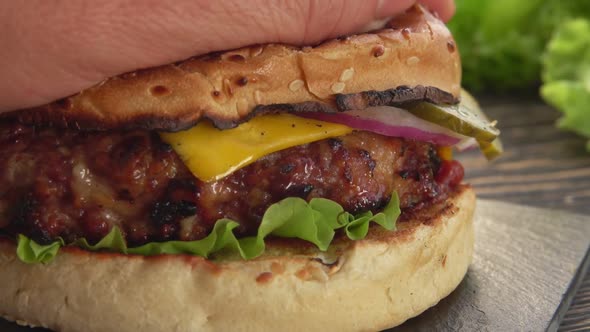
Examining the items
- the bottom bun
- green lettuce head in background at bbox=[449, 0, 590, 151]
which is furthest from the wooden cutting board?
green lettuce head in background at bbox=[449, 0, 590, 151]

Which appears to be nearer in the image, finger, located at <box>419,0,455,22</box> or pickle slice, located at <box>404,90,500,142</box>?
pickle slice, located at <box>404,90,500,142</box>

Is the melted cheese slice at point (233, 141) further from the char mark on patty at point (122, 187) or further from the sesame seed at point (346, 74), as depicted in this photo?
the sesame seed at point (346, 74)

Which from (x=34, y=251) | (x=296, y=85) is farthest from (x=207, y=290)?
(x=296, y=85)

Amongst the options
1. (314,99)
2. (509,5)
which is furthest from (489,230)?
(509,5)

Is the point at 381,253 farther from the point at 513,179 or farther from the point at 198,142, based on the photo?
the point at 513,179

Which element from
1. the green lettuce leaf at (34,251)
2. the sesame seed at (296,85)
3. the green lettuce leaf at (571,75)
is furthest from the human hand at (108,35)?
the green lettuce leaf at (571,75)

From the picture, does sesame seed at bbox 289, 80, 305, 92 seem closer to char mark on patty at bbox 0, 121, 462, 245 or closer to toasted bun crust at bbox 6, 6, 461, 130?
toasted bun crust at bbox 6, 6, 461, 130
